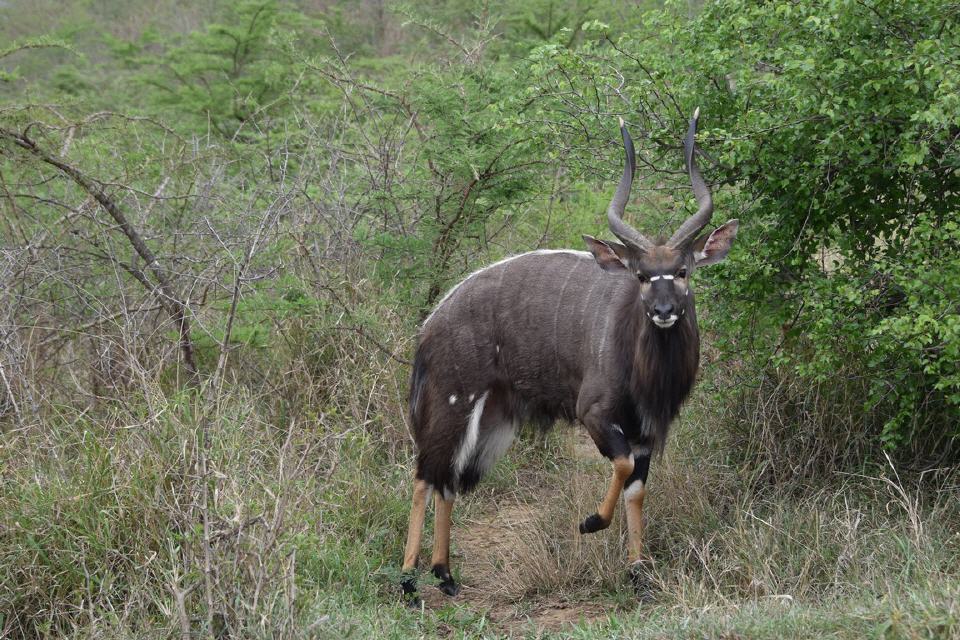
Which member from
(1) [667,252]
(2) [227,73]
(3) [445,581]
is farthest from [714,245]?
(2) [227,73]

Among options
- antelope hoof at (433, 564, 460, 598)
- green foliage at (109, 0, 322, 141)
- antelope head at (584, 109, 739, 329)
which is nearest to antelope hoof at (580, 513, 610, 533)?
antelope hoof at (433, 564, 460, 598)

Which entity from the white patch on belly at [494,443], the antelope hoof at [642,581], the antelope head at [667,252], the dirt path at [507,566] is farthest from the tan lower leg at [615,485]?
the white patch on belly at [494,443]

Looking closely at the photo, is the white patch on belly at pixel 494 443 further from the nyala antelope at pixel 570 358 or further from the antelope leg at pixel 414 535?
the antelope leg at pixel 414 535

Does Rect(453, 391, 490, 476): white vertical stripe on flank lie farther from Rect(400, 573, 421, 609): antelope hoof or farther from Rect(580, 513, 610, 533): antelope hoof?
Rect(580, 513, 610, 533): antelope hoof

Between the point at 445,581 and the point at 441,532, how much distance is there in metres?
0.23

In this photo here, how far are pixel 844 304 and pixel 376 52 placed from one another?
13180 millimetres

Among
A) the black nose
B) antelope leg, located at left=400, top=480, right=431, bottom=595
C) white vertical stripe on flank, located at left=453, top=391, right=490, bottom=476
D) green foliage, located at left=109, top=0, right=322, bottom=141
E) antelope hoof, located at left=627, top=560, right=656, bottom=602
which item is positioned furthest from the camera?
green foliage, located at left=109, top=0, right=322, bottom=141

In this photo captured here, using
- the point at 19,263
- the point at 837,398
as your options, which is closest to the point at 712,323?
the point at 837,398

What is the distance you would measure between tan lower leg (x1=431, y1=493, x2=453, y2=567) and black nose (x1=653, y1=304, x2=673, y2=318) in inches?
57.4

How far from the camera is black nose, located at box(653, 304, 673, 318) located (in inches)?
178

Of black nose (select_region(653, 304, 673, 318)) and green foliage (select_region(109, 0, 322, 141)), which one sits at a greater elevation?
green foliage (select_region(109, 0, 322, 141))

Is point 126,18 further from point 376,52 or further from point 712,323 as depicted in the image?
point 712,323

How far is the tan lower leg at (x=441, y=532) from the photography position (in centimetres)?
524

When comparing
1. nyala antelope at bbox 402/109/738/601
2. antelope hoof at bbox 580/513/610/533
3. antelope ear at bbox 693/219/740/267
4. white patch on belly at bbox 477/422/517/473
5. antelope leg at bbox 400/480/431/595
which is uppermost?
antelope ear at bbox 693/219/740/267
